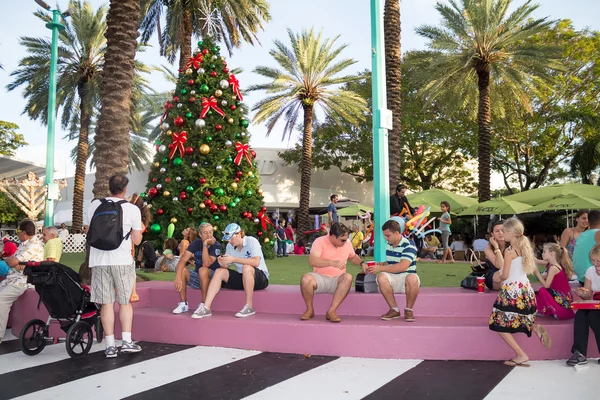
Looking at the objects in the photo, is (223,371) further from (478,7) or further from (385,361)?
(478,7)

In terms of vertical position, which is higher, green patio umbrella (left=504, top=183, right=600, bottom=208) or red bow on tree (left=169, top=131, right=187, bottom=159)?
red bow on tree (left=169, top=131, right=187, bottom=159)

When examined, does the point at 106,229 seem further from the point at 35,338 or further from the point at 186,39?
the point at 186,39

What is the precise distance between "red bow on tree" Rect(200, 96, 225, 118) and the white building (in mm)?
19774

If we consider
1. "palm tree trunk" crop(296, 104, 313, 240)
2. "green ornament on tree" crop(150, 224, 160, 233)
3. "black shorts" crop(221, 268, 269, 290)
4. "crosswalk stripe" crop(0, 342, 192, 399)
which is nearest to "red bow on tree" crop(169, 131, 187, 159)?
"green ornament on tree" crop(150, 224, 160, 233)

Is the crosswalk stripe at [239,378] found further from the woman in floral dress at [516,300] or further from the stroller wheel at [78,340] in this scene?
A: the woman in floral dress at [516,300]

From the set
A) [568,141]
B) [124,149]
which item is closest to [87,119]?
[124,149]

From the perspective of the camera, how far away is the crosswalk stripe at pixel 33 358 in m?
5.55

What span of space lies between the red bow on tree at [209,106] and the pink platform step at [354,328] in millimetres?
6308

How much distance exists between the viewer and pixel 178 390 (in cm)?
457

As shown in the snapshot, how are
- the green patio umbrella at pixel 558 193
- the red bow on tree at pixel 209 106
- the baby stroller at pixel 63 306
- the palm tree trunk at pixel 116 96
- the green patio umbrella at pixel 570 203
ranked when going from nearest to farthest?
the baby stroller at pixel 63 306, the palm tree trunk at pixel 116 96, the red bow on tree at pixel 209 106, the green patio umbrella at pixel 570 203, the green patio umbrella at pixel 558 193

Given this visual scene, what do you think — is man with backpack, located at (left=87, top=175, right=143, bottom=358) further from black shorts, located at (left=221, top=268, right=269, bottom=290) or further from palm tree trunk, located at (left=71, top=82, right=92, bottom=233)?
palm tree trunk, located at (left=71, top=82, right=92, bottom=233)

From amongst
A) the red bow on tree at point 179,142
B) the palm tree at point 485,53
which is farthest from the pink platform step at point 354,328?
the palm tree at point 485,53

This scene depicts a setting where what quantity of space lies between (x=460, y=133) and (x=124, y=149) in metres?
26.8

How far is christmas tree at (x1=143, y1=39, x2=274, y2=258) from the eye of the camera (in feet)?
41.5
